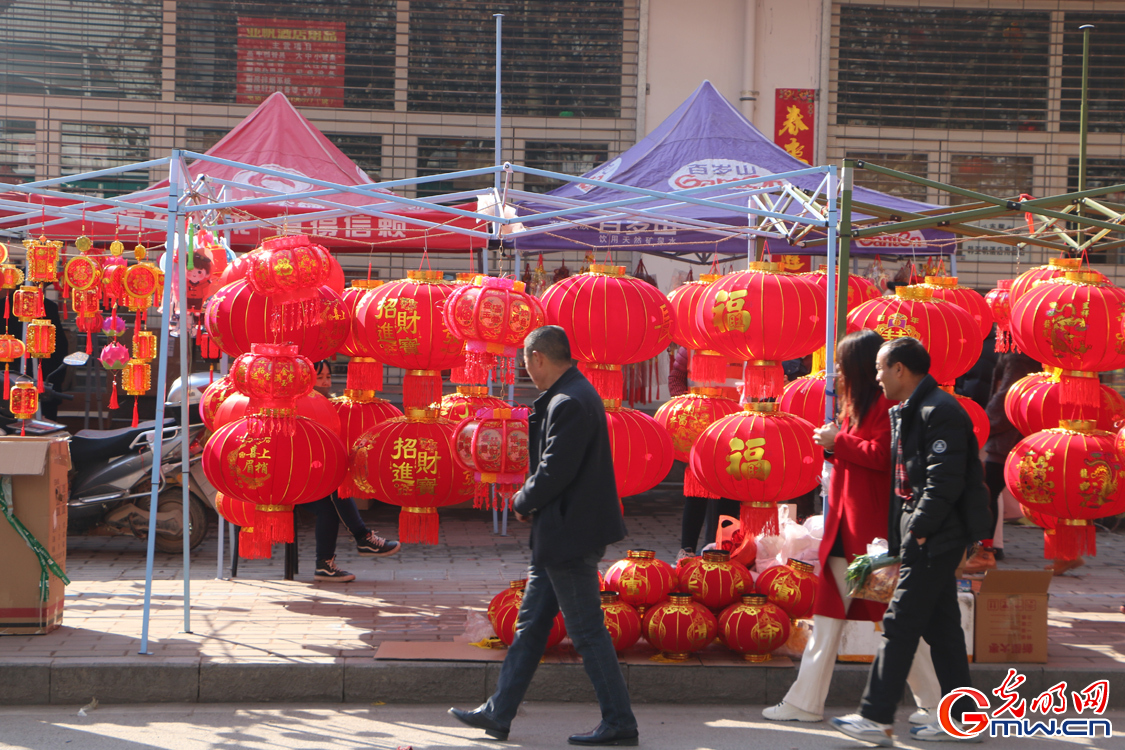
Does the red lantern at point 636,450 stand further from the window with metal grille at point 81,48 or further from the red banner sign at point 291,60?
the window with metal grille at point 81,48

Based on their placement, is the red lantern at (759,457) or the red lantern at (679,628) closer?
the red lantern at (679,628)

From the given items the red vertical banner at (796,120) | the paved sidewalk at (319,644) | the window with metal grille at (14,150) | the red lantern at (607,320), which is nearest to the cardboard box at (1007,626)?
the paved sidewalk at (319,644)

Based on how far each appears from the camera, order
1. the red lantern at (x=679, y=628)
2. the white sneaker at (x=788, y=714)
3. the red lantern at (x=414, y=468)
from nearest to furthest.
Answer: the white sneaker at (x=788, y=714) → the red lantern at (x=679, y=628) → the red lantern at (x=414, y=468)

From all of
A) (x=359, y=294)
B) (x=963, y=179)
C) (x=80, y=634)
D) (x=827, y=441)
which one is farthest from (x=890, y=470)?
(x=963, y=179)

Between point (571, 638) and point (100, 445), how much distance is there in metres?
5.26

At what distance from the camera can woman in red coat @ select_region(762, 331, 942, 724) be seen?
4211 mm

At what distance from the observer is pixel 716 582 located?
5.12 metres

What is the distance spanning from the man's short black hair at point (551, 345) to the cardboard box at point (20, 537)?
8.76 ft

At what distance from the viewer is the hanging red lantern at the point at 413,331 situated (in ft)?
17.9

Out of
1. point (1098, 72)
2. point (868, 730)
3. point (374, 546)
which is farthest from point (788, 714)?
point (1098, 72)

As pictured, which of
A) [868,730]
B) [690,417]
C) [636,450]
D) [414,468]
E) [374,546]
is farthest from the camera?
[374,546]

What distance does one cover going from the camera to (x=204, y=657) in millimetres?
4812

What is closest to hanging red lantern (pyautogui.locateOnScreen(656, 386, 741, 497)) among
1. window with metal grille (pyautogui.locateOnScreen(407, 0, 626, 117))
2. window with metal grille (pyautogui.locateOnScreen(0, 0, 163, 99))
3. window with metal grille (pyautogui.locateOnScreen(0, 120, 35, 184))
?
window with metal grille (pyautogui.locateOnScreen(407, 0, 626, 117))

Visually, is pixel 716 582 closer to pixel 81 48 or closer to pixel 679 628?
pixel 679 628
